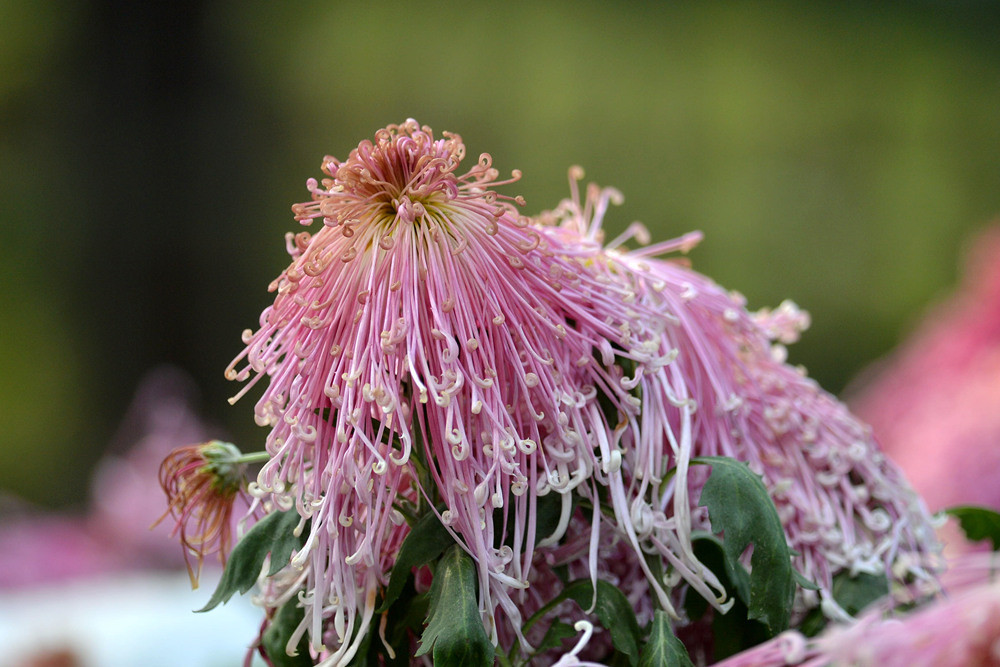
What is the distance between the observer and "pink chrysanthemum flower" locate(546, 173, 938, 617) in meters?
0.30

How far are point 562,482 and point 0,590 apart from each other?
1240 millimetres

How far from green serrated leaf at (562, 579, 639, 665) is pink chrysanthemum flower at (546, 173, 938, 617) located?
0.02m

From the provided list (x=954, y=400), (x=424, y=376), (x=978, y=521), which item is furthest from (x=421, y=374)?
(x=954, y=400)

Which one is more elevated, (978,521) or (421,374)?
(421,374)

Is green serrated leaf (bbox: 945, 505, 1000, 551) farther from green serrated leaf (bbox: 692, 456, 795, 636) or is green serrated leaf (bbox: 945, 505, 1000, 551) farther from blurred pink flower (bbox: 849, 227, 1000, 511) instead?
blurred pink flower (bbox: 849, 227, 1000, 511)

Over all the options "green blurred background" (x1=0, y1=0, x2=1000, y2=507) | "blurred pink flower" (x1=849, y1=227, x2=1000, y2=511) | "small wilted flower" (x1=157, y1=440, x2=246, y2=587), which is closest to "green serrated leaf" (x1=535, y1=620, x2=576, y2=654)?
"small wilted flower" (x1=157, y1=440, x2=246, y2=587)

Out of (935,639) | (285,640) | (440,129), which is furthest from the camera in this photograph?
(440,129)

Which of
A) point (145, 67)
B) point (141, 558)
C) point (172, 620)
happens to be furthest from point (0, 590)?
point (145, 67)

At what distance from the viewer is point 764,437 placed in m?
0.33

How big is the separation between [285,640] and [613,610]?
0.34 feet

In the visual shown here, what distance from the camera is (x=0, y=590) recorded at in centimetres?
127

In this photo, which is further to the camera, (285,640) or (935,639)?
(285,640)

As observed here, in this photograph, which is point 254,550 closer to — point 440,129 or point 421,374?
point 421,374

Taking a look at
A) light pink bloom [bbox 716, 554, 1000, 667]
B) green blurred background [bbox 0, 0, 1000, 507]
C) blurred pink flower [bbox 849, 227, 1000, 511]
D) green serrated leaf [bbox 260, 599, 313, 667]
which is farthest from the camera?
green blurred background [bbox 0, 0, 1000, 507]
